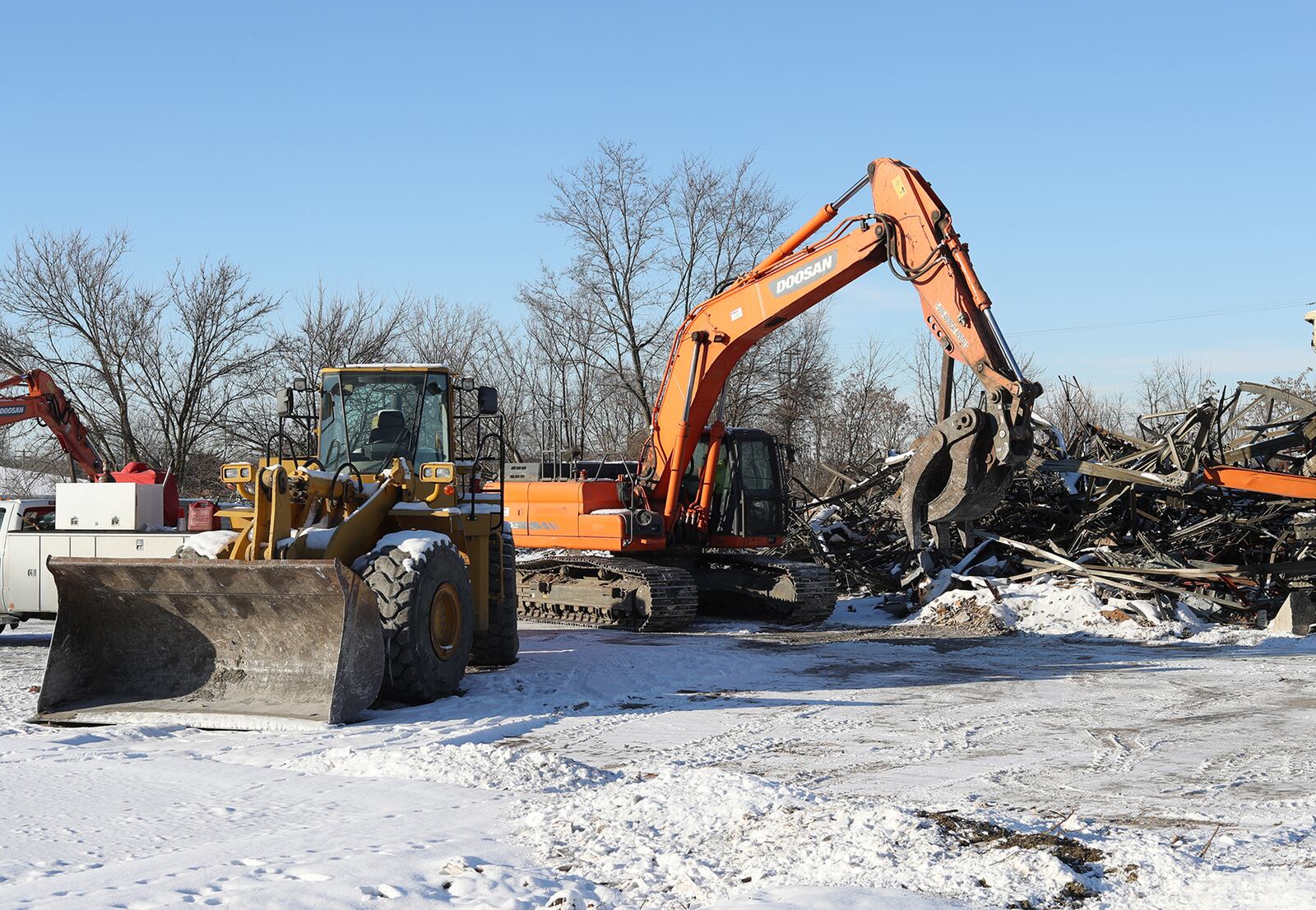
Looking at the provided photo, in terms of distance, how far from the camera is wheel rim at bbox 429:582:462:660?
30.1 feet

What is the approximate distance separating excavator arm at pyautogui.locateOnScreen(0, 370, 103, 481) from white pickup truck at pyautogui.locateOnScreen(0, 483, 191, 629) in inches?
256

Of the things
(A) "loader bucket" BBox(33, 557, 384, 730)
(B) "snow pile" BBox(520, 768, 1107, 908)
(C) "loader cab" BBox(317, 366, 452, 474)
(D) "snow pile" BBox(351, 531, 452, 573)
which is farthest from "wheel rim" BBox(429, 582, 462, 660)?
(B) "snow pile" BBox(520, 768, 1107, 908)

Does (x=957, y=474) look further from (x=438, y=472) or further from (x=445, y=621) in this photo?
(x=445, y=621)

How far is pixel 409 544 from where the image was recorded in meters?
9.09

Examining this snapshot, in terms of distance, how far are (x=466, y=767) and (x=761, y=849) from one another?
2.07 meters

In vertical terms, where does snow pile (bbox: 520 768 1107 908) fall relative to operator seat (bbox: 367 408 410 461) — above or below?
below

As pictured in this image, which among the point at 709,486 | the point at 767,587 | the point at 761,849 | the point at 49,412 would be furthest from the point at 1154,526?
the point at 49,412

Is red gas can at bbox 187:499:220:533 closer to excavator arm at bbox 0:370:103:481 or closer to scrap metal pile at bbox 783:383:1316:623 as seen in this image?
scrap metal pile at bbox 783:383:1316:623

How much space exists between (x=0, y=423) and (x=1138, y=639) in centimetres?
1683

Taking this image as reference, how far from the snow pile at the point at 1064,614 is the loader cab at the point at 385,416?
25.3ft

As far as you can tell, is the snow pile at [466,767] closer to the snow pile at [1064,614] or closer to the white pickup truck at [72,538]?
the white pickup truck at [72,538]

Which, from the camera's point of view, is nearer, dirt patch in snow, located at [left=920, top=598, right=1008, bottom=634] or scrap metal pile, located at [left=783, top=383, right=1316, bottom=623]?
dirt patch in snow, located at [left=920, top=598, right=1008, bottom=634]

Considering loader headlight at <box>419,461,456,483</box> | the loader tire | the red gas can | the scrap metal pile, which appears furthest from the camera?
the scrap metal pile

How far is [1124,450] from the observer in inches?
731
